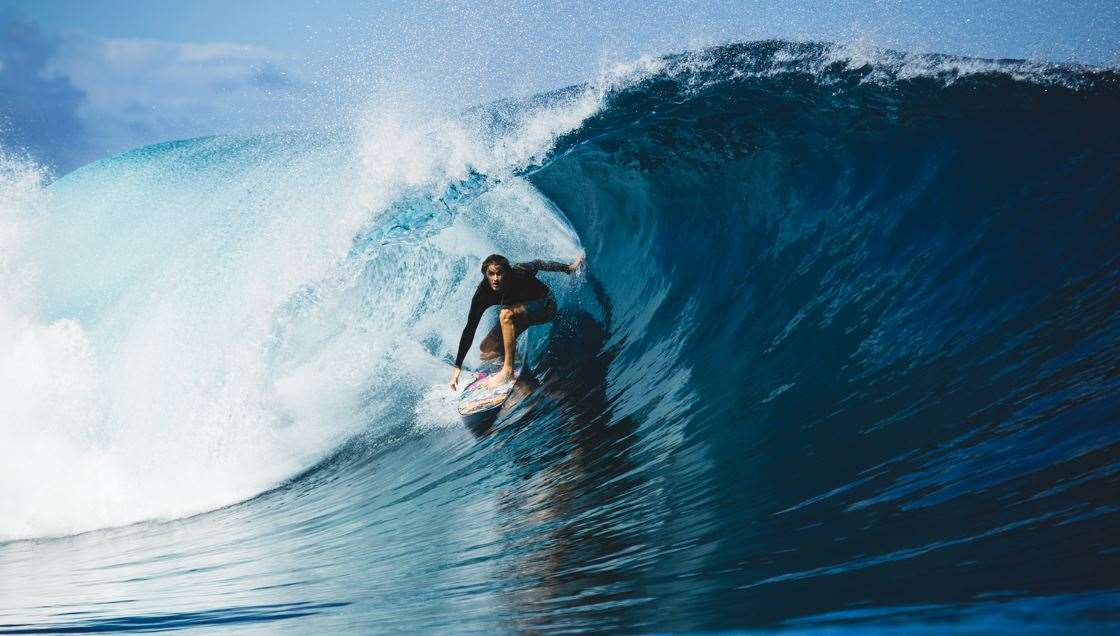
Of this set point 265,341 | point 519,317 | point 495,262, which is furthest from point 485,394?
point 265,341

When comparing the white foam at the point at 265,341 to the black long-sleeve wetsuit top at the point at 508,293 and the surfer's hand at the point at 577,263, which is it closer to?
the surfer's hand at the point at 577,263

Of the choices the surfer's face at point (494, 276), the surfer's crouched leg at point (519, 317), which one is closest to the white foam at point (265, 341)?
the surfer's crouched leg at point (519, 317)

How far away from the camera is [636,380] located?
5.29 meters

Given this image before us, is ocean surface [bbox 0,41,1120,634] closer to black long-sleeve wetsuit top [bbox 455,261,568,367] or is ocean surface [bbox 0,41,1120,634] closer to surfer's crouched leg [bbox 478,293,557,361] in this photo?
surfer's crouched leg [bbox 478,293,557,361]

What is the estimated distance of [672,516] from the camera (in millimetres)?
2896

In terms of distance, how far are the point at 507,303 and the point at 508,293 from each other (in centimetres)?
9

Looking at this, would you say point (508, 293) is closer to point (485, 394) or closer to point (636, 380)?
point (485, 394)

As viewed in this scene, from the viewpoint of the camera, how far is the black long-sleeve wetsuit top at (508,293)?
18.7ft

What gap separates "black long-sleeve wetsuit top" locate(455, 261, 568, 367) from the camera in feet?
18.7

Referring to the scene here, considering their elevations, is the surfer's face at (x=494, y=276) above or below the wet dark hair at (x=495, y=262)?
below

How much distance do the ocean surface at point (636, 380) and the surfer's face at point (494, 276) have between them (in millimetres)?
1042

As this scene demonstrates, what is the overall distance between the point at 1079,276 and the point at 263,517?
577 centimetres

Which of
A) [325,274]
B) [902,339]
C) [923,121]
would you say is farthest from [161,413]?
[923,121]

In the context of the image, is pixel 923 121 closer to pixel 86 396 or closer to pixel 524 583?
pixel 524 583
